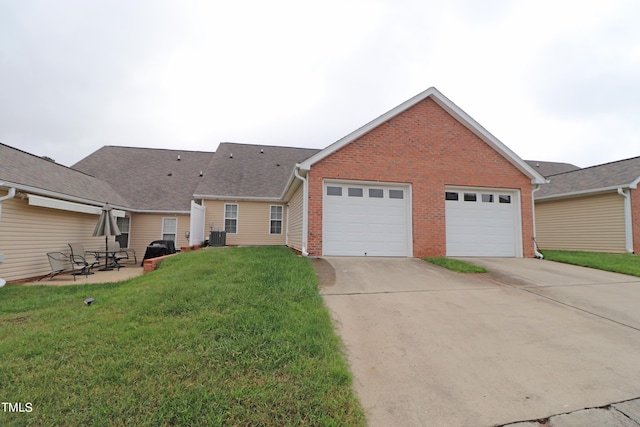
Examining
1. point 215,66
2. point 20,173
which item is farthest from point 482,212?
point 20,173

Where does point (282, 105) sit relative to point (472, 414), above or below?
above

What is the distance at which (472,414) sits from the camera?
7.27 ft

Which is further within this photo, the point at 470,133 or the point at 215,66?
the point at 215,66

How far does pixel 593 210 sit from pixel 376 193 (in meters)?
11.4

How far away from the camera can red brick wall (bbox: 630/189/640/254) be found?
444 inches

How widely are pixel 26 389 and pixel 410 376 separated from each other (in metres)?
3.54

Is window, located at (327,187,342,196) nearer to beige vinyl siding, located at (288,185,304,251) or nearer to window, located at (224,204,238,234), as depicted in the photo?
beige vinyl siding, located at (288,185,304,251)

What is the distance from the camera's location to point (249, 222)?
15.3m

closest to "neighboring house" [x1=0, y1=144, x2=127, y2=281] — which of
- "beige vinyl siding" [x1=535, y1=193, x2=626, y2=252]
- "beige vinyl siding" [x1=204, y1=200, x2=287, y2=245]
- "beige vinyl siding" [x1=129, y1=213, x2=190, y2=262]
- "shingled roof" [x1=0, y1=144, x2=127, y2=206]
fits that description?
"shingled roof" [x1=0, y1=144, x2=127, y2=206]

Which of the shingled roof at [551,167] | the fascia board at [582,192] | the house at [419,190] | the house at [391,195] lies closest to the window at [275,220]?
the house at [391,195]

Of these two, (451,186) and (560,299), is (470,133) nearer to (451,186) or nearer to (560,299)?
(451,186)

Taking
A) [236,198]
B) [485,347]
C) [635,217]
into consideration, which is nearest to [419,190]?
[485,347]

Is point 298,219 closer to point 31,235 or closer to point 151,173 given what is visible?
point 31,235

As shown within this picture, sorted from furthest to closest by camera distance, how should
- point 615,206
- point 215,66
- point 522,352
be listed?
1. point 615,206
2. point 215,66
3. point 522,352
